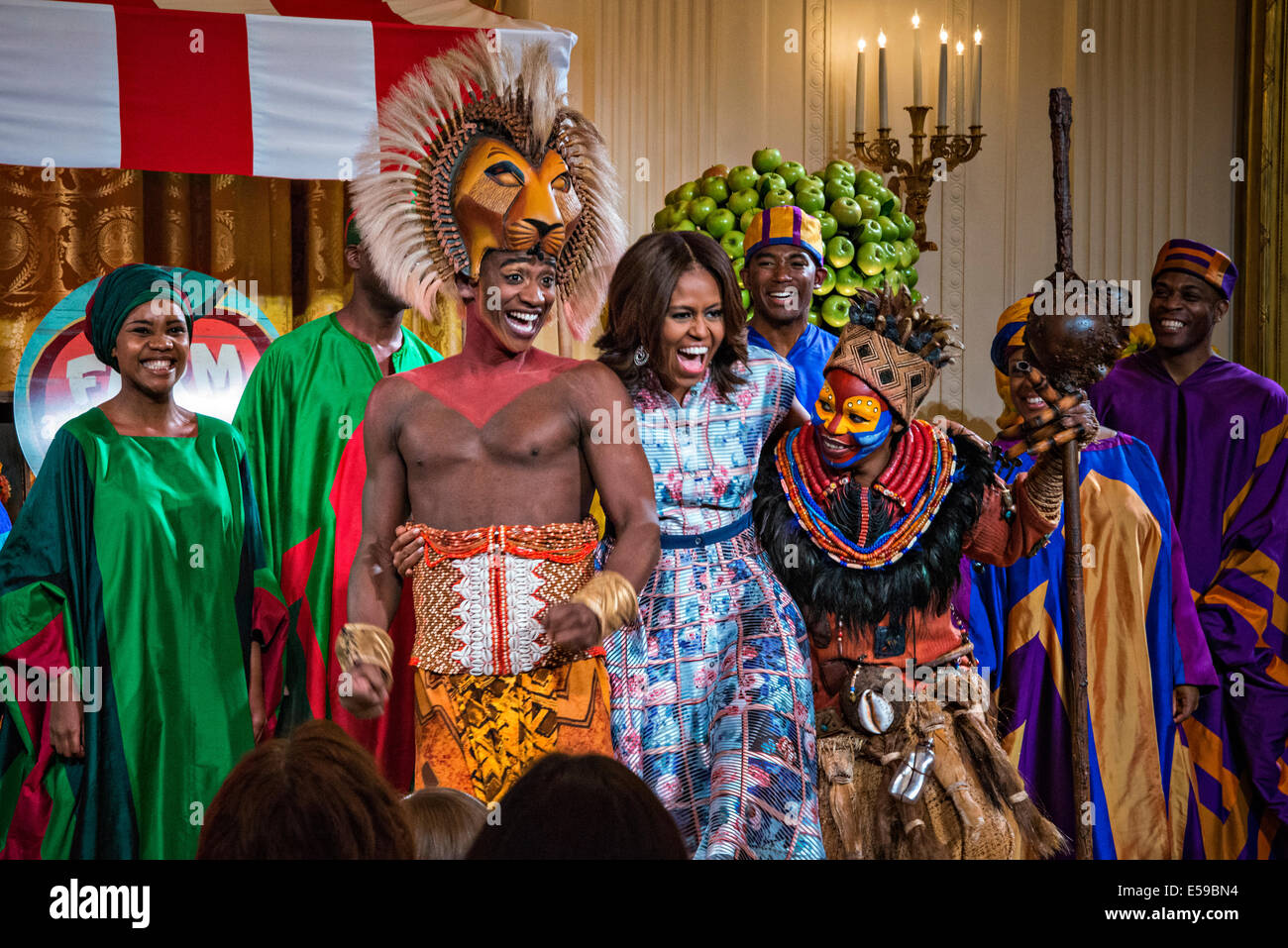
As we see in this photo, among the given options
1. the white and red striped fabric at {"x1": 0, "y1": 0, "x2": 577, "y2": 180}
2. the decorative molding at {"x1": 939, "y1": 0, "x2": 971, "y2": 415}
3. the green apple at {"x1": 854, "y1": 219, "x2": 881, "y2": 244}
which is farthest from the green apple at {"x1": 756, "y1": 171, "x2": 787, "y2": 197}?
the decorative molding at {"x1": 939, "y1": 0, "x2": 971, "y2": 415}

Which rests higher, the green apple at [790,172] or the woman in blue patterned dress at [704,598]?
the green apple at [790,172]

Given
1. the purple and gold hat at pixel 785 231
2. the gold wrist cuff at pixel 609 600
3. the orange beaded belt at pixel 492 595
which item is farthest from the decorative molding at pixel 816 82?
the gold wrist cuff at pixel 609 600

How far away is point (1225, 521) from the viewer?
3850mm

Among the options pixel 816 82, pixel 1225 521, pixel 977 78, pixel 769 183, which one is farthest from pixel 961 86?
pixel 1225 521

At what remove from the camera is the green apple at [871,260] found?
400 cm

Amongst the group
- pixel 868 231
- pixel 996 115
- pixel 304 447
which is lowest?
pixel 304 447

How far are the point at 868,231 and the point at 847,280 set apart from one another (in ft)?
0.50

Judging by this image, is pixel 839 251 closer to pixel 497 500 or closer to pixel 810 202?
pixel 810 202

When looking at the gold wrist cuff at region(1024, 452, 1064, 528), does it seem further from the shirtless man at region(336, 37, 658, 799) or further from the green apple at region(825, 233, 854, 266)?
the green apple at region(825, 233, 854, 266)

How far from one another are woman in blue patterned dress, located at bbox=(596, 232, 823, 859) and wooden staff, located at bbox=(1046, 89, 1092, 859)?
1.90 feet

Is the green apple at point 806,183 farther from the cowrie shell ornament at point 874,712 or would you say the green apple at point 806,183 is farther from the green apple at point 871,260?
the cowrie shell ornament at point 874,712

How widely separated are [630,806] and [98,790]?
6.94 ft

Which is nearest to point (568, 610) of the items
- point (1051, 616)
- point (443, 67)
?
point (443, 67)

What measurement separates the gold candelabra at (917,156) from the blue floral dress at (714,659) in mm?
2116
